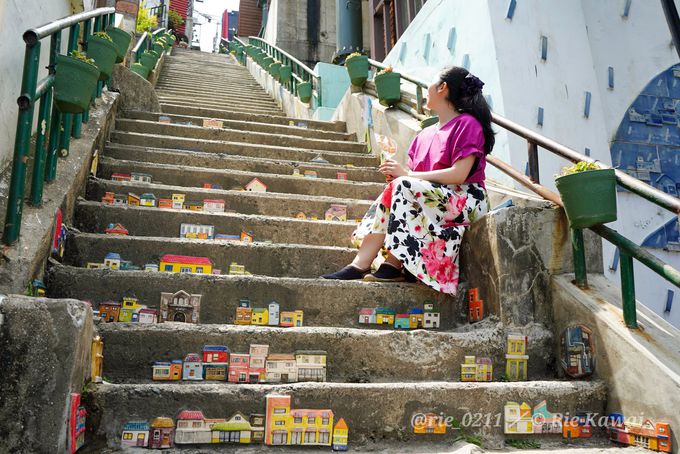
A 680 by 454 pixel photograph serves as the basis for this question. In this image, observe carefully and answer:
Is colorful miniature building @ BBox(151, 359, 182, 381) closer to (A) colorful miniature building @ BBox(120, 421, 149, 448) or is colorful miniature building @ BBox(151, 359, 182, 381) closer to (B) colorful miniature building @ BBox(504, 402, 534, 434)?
(A) colorful miniature building @ BBox(120, 421, 149, 448)

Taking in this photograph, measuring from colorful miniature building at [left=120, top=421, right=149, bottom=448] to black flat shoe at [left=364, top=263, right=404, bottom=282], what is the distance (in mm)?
1410

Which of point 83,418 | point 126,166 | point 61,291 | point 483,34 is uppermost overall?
point 483,34

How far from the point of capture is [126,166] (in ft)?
13.1

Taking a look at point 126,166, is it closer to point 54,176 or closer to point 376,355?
point 54,176

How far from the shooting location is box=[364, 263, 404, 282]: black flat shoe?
2.93m

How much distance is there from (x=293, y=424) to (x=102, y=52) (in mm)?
2759

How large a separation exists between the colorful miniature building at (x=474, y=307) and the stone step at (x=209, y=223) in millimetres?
779

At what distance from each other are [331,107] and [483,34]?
3721mm

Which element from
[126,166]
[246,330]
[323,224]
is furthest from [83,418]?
[126,166]

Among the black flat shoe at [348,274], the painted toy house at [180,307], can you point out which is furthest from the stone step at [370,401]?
the black flat shoe at [348,274]

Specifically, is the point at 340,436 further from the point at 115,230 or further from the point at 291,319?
the point at 115,230

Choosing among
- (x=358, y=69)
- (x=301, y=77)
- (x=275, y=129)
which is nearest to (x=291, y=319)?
(x=275, y=129)

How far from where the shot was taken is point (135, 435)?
6.04 feet

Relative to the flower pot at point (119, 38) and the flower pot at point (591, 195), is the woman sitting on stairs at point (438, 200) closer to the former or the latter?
the flower pot at point (591, 195)
